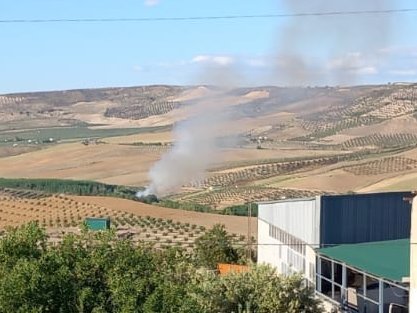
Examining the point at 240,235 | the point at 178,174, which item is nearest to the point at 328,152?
the point at 178,174

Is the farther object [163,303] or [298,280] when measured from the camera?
[298,280]

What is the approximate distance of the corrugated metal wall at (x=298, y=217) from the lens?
2740 centimetres

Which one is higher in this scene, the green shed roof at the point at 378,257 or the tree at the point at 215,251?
the green shed roof at the point at 378,257

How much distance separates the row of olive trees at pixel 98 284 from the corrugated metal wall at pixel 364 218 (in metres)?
4.96

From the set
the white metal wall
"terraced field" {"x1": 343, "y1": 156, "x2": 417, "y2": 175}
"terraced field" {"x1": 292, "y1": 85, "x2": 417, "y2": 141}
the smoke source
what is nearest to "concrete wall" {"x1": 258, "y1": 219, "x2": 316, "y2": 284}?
the white metal wall

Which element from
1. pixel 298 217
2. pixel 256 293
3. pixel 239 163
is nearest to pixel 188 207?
pixel 239 163

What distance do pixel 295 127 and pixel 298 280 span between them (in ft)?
529

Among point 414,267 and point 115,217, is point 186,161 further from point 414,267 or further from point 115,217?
point 414,267

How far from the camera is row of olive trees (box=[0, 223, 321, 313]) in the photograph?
54.4 feet

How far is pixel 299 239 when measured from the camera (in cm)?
2930

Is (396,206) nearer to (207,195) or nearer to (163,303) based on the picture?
(163,303)

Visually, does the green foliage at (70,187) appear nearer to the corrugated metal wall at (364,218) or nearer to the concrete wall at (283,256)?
the concrete wall at (283,256)

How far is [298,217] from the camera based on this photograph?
29.2m

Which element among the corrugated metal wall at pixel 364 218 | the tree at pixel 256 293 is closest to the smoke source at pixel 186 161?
the corrugated metal wall at pixel 364 218
